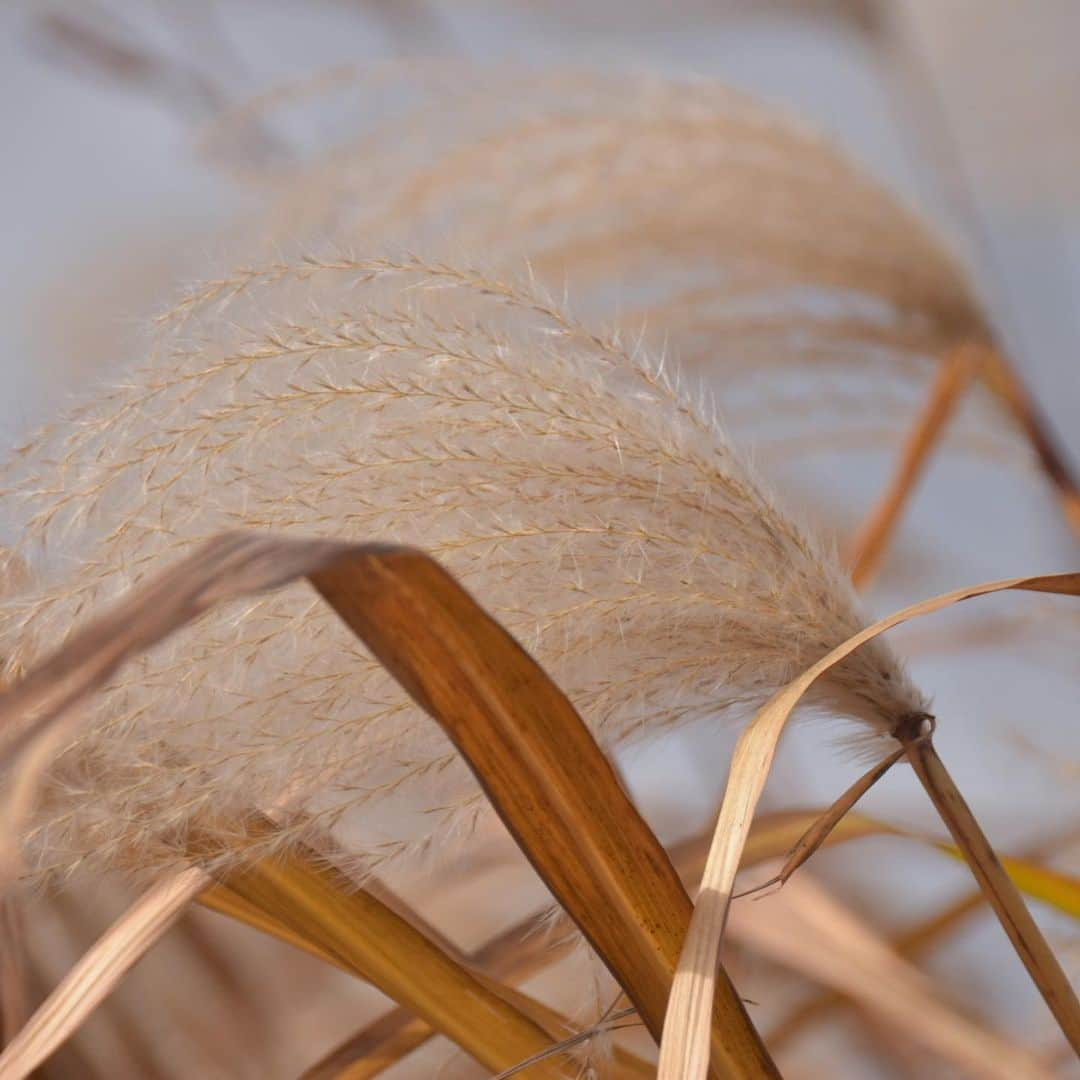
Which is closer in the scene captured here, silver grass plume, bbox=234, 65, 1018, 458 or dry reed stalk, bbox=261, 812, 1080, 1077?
dry reed stalk, bbox=261, 812, 1080, 1077

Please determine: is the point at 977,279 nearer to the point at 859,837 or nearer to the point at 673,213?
the point at 673,213

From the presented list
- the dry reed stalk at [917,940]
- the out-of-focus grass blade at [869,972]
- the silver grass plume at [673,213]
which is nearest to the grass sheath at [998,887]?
the out-of-focus grass blade at [869,972]

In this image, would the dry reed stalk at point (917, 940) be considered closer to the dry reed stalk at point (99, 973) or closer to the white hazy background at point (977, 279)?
the white hazy background at point (977, 279)

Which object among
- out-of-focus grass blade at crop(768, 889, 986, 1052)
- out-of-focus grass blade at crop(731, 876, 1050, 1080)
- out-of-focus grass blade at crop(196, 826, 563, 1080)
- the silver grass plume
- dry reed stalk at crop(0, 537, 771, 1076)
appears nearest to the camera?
dry reed stalk at crop(0, 537, 771, 1076)

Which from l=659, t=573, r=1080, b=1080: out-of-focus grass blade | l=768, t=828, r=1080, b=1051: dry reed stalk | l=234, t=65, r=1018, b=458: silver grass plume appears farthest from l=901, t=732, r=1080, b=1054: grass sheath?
l=234, t=65, r=1018, b=458: silver grass plume

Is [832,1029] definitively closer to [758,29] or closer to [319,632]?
[319,632]

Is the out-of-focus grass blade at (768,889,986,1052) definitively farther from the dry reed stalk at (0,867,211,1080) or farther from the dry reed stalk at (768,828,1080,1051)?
the dry reed stalk at (0,867,211,1080)

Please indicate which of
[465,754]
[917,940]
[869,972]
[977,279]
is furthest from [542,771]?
[977,279]
